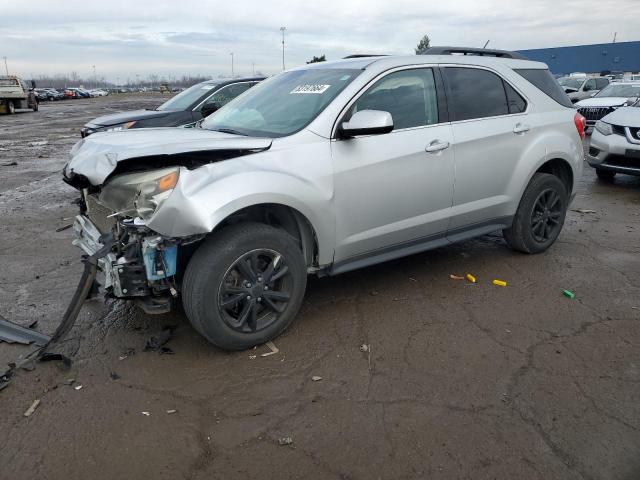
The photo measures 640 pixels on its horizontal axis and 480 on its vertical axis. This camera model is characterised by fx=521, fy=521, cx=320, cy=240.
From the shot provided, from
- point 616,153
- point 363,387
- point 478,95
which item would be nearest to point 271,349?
point 363,387

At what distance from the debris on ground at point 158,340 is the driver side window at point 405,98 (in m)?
2.01

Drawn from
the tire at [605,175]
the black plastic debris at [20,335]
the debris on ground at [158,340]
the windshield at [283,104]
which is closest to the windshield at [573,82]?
the tire at [605,175]

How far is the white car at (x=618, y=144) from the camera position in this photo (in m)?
8.15

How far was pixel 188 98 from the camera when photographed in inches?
364

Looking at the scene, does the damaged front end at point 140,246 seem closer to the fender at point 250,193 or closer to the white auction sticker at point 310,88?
the fender at point 250,193

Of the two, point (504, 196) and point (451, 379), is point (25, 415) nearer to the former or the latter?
point (451, 379)

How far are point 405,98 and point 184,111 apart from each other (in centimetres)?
560

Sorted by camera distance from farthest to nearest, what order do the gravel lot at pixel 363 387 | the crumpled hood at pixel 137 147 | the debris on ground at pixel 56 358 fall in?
the debris on ground at pixel 56 358 < the crumpled hood at pixel 137 147 < the gravel lot at pixel 363 387

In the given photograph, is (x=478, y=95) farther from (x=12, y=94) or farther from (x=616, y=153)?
(x=12, y=94)

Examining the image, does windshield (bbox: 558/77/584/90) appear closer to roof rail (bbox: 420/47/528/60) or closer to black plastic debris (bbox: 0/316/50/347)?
roof rail (bbox: 420/47/528/60)

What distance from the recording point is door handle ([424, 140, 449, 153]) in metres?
3.99

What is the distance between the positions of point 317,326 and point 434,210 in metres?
1.33

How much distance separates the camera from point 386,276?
468cm

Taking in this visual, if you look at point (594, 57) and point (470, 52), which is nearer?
point (470, 52)
